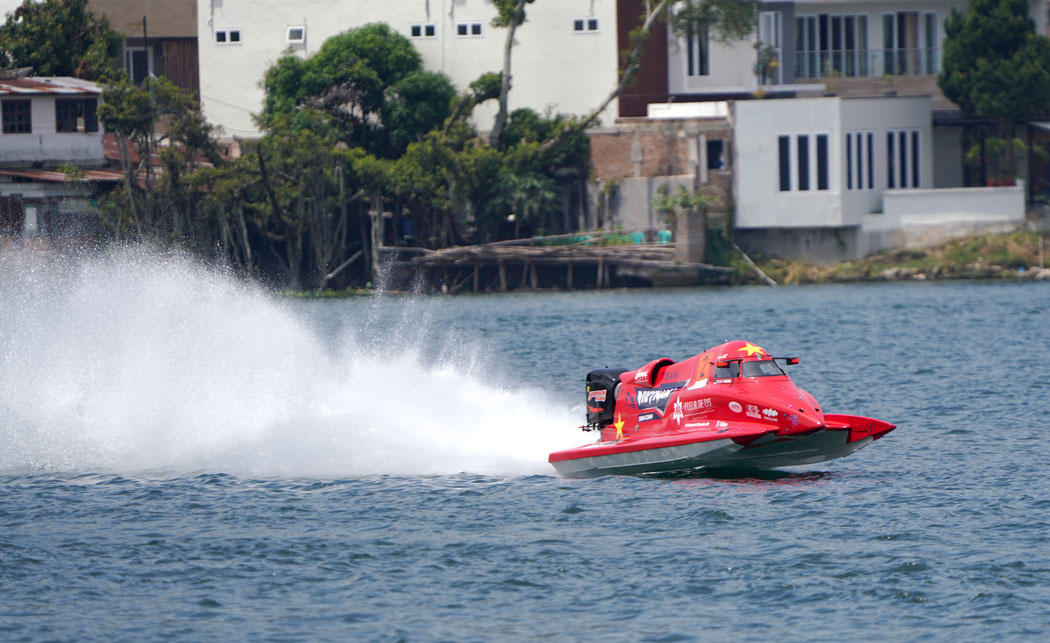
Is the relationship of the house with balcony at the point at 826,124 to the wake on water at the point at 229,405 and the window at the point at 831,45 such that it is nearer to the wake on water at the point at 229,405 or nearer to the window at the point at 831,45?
the window at the point at 831,45

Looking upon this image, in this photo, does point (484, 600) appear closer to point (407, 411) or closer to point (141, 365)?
point (407, 411)

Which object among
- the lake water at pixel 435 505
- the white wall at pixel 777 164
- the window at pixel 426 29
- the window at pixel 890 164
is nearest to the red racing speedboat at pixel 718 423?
the lake water at pixel 435 505

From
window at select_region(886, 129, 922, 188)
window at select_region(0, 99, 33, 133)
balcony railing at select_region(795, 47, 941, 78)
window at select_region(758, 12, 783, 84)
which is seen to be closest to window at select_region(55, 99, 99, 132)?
window at select_region(0, 99, 33, 133)

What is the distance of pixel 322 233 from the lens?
6091 centimetres

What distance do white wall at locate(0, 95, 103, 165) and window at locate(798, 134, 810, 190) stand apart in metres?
28.0

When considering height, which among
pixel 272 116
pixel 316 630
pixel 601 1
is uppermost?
pixel 601 1

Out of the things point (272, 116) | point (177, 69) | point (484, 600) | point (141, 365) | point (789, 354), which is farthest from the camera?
point (177, 69)

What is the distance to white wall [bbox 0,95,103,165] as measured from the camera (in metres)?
60.1

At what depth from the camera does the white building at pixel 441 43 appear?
64750mm

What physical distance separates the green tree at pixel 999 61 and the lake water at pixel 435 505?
23934mm

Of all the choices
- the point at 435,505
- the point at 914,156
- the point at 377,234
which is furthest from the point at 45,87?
the point at 435,505

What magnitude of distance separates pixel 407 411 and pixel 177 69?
174ft

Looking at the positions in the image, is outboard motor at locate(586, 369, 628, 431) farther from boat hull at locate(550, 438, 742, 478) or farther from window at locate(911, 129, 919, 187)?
window at locate(911, 129, 919, 187)

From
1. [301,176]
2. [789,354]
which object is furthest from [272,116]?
[789,354]
